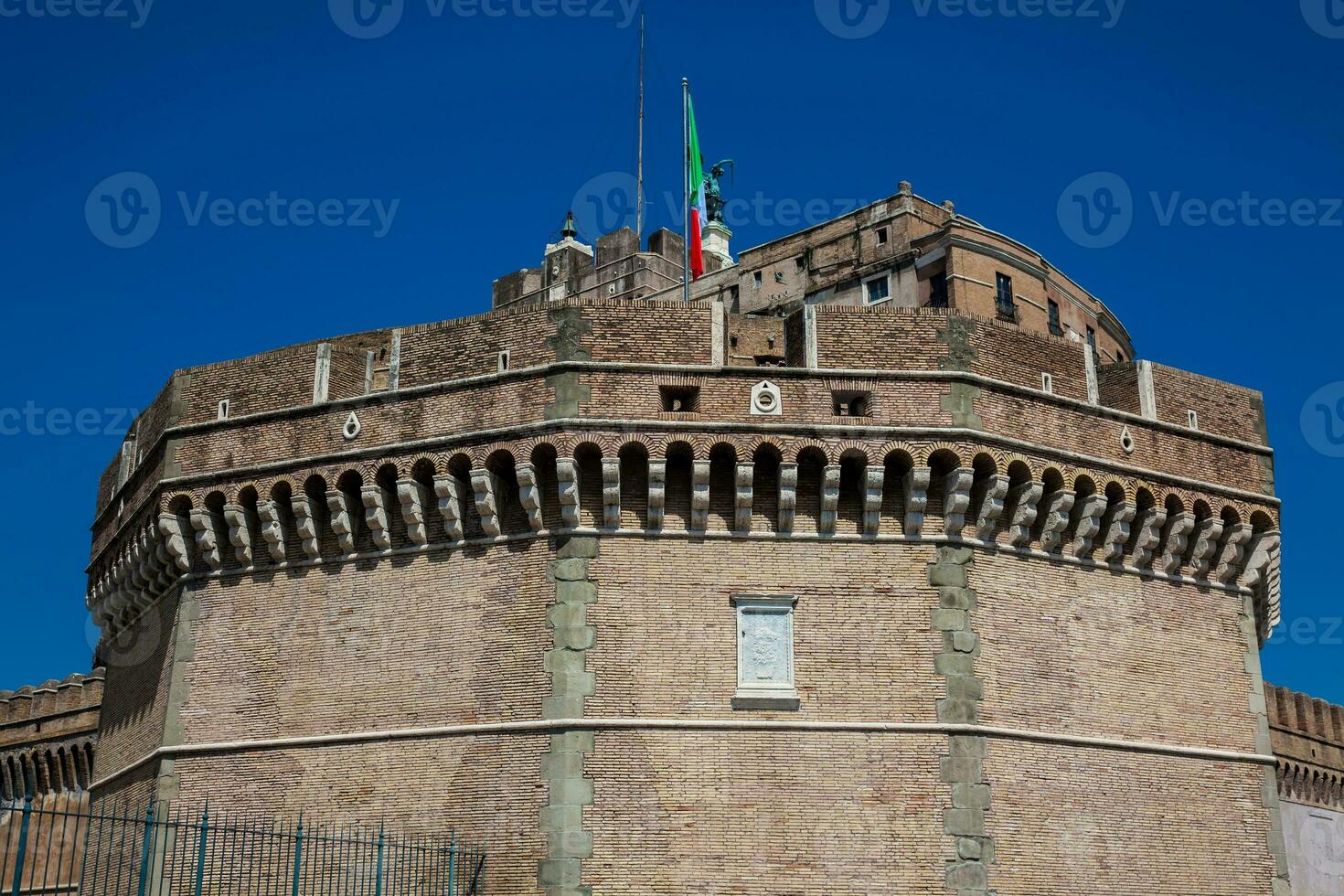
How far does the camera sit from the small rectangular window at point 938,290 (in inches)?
1676

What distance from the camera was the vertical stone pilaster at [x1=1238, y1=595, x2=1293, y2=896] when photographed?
21469mm

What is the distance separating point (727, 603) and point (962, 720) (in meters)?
3.26

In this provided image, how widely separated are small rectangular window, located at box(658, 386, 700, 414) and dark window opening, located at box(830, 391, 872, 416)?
5.87 feet

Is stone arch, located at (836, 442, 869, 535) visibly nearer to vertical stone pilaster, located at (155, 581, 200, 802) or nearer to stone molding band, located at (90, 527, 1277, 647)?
stone molding band, located at (90, 527, 1277, 647)

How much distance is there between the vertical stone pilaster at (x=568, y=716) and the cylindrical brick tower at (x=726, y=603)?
41 mm

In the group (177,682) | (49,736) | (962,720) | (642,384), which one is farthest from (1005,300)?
(177,682)

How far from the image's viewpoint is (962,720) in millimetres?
19344

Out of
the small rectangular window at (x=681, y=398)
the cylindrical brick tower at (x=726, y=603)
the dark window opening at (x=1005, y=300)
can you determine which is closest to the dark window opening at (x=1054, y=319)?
the dark window opening at (x=1005, y=300)

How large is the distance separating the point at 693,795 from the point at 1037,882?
14.5 ft

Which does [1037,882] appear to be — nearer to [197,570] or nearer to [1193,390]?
[1193,390]

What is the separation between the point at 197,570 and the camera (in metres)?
22.2

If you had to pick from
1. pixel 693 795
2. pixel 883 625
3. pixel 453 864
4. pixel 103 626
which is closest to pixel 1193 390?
pixel 883 625

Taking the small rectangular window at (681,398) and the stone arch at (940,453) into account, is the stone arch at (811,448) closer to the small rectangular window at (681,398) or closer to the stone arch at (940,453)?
the stone arch at (940,453)

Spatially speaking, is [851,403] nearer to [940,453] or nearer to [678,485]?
[940,453]
